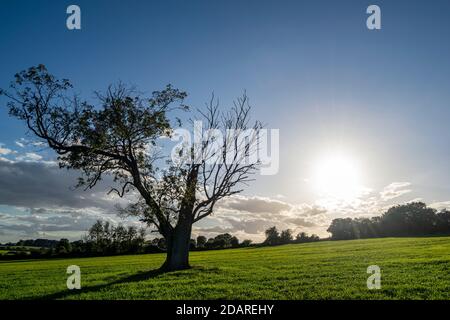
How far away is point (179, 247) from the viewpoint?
3444 centimetres

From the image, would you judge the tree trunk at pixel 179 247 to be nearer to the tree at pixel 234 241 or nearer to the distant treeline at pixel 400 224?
the distant treeline at pixel 400 224

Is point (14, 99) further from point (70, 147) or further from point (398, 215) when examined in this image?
point (398, 215)

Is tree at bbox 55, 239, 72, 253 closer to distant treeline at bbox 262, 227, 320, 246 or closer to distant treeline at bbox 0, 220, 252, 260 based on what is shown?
distant treeline at bbox 0, 220, 252, 260

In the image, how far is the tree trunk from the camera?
112 ft

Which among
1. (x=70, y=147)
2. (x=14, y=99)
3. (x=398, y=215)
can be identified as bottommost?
(x=398, y=215)

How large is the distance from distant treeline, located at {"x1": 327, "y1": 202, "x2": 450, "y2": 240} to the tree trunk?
10473cm

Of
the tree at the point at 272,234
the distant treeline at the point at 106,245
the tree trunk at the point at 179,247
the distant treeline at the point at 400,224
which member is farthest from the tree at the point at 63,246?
the tree trunk at the point at 179,247

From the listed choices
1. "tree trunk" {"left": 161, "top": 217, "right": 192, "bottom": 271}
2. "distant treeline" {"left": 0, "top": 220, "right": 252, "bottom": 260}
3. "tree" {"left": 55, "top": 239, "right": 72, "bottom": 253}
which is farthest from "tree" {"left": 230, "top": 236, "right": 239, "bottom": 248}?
"tree trunk" {"left": 161, "top": 217, "right": 192, "bottom": 271}

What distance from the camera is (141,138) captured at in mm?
33875

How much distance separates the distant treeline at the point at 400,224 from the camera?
132 m

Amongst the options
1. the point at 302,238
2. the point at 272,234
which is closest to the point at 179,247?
the point at 302,238
